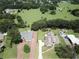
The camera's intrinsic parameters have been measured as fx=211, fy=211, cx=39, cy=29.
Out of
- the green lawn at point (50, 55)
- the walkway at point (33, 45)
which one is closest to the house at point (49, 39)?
the walkway at point (33, 45)

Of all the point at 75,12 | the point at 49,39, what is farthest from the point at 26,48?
the point at 75,12

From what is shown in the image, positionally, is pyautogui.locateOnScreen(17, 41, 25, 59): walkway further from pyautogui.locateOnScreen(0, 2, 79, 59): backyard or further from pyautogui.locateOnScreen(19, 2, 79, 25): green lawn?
pyautogui.locateOnScreen(19, 2, 79, 25): green lawn

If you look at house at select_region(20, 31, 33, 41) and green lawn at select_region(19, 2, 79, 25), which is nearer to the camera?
house at select_region(20, 31, 33, 41)

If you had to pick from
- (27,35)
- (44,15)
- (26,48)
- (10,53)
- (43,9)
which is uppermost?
(26,48)

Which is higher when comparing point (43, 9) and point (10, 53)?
point (10, 53)

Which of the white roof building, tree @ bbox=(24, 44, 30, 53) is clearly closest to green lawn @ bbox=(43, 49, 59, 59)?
tree @ bbox=(24, 44, 30, 53)

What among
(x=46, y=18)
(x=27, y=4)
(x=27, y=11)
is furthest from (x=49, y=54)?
(x=27, y=4)

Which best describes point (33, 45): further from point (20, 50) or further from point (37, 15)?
point (37, 15)

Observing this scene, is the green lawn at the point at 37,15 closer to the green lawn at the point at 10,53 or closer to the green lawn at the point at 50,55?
the green lawn at the point at 10,53
